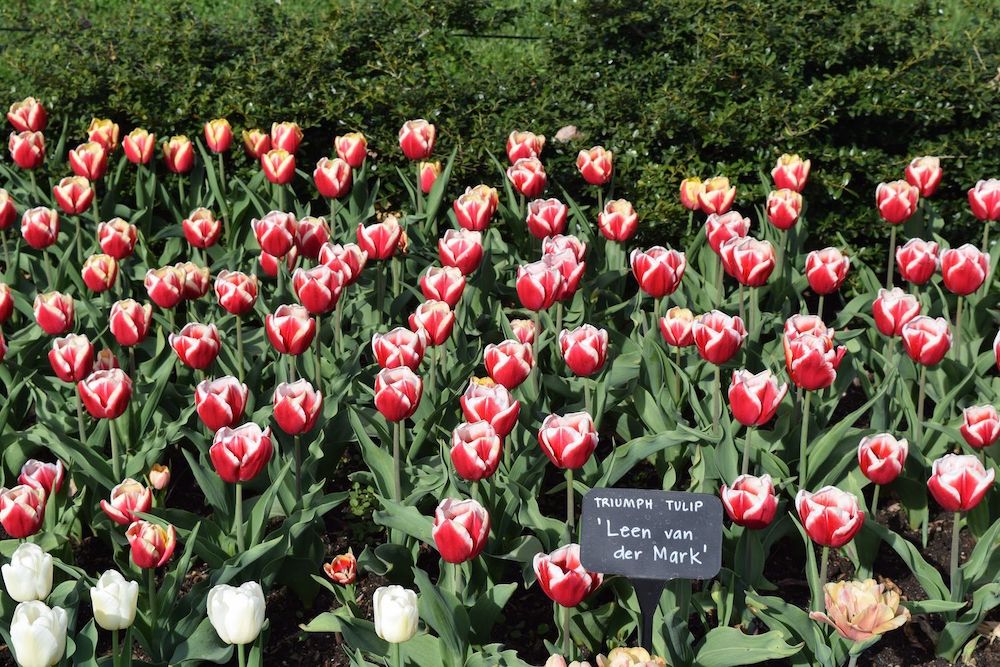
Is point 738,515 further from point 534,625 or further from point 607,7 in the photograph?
point 607,7

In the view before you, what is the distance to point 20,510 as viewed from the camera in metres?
2.65

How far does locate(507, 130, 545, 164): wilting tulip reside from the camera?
14.6 ft

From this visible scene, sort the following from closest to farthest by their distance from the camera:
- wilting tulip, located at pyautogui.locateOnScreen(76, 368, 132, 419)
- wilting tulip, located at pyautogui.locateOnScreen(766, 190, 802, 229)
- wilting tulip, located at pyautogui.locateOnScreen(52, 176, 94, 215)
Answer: wilting tulip, located at pyautogui.locateOnScreen(76, 368, 132, 419) < wilting tulip, located at pyautogui.locateOnScreen(766, 190, 802, 229) < wilting tulip, located at pyautogui.locateOnScreen(52, 176, 94, 215)

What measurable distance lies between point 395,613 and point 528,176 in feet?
7.41

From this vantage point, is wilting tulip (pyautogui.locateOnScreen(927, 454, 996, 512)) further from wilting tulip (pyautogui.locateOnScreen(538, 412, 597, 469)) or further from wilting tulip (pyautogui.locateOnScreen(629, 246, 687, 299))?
wilting tulip (pyautogui.locateOnScreen(629, 246, 687, 299))

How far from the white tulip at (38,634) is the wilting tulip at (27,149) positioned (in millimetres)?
2643

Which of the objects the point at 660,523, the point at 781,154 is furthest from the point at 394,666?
the point at 781,154

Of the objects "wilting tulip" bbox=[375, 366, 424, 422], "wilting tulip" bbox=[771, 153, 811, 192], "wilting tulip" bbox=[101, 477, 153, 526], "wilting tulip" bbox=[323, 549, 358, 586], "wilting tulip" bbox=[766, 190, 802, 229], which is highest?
"wilting tulip" bbox=[375, 366, 424, 422]

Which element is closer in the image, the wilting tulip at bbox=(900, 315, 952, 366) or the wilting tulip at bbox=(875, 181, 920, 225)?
the wilting tulip at bbox=(900, 315, 952, 366)

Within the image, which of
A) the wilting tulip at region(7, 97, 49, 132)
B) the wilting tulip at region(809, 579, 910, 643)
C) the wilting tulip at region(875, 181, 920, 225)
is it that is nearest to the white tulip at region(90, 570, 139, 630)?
the wilting tulip at region(809, 579, 910, 643)

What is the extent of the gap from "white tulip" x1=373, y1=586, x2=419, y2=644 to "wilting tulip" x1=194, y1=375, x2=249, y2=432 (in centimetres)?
78

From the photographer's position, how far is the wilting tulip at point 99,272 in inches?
151

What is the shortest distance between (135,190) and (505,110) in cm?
148

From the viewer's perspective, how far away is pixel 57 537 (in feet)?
9.89
